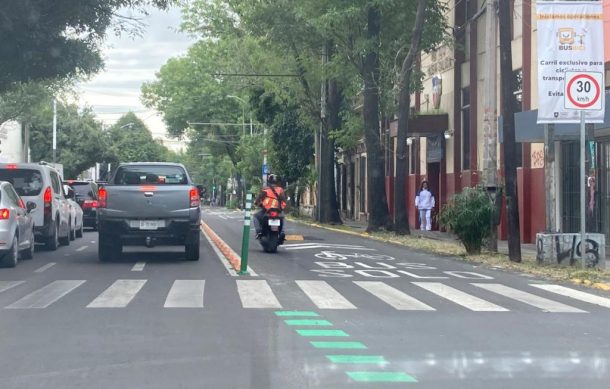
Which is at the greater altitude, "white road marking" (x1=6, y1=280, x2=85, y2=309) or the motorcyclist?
the motorcyclist

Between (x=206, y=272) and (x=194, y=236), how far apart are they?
80.2 inches

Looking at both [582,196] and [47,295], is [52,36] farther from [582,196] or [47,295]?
[582,196]

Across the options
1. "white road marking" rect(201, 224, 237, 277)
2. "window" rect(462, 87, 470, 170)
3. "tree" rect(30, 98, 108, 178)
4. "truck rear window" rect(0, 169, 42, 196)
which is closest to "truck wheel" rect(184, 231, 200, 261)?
"white road marking" rect(201, 224, 237, 277)

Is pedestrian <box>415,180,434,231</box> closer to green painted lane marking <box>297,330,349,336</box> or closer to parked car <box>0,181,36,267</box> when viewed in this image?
parked car <box>0,181,36,267</box>

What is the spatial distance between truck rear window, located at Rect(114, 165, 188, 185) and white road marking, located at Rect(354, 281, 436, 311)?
17.7 ft

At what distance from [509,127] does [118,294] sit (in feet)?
31.0

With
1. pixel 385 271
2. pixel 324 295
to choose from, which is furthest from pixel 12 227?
pixel 385 271

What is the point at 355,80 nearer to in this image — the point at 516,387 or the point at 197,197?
the point at 197,197

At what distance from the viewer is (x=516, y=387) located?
7.18 m

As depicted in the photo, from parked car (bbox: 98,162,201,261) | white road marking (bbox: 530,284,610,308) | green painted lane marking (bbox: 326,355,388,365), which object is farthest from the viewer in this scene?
parked car (bbox: 98,162,201,261)

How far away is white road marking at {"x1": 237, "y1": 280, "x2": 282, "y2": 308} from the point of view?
11.5 m

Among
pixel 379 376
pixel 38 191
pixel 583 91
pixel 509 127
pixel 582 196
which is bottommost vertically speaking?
pixel 379 376

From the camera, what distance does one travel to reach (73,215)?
2511cm

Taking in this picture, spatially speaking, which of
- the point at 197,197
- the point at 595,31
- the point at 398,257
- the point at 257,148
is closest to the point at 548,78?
the point at 595,31
